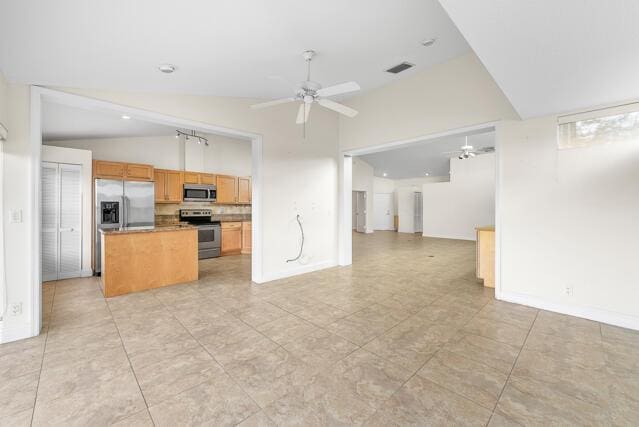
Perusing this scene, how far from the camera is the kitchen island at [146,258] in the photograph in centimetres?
374

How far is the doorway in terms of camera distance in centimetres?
1262

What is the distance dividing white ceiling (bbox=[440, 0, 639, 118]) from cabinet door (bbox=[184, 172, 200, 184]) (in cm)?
613

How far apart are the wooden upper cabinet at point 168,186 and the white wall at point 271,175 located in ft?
9.45

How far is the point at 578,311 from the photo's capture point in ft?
9.91

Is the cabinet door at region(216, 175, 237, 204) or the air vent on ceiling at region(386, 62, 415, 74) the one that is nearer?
the air vent on ceiling at region(386, 62, 415, 74)

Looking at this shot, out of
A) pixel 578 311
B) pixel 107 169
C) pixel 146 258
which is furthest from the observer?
pixel 107 169

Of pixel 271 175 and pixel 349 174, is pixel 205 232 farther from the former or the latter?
pixel 349 174

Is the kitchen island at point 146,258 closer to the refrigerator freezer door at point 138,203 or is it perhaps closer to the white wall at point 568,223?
the refrigerator freezer door at point 138,203

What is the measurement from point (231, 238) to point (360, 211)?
287 inches

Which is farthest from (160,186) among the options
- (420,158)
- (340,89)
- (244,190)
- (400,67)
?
(420,158)

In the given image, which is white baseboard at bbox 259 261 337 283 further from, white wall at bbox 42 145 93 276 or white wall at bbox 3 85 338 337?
white wall at bbox 42 145 93 276

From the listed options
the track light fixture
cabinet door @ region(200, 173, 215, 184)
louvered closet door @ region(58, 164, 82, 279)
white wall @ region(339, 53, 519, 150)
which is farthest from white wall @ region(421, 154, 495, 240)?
louvered closet door @ region(58, 164, 82, 279)

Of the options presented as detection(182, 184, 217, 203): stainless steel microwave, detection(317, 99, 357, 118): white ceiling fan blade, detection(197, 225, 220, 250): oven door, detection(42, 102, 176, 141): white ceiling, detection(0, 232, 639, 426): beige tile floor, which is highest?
detection(42, 102, 176, 141): white ceiling

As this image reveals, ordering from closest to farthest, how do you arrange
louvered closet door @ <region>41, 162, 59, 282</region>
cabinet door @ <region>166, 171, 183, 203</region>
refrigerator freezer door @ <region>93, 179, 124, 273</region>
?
louvered closet door @ <region>41, 162, 59, 282</region> < refrigerator freezer door @ <region>93, 179, 124, 273</region> < cabinet door @ <region>166, 171, 183, 203</region>
